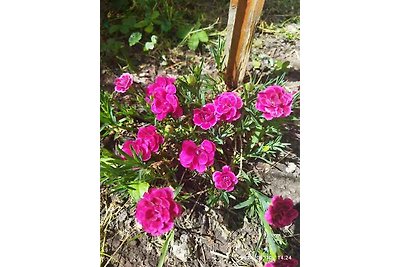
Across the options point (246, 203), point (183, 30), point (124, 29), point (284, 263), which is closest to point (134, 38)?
point (124, 29)

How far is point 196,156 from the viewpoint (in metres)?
1.25

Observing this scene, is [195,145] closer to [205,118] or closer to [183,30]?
[205,118]

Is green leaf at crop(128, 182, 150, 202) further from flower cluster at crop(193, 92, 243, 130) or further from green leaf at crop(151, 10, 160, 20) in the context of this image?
green leaf at crop(151, 10, 160, 20)

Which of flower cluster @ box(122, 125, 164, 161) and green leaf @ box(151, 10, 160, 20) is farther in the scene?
green leaf @ box(151, 10, 160, 20)

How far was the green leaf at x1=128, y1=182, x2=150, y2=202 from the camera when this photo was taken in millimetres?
1246

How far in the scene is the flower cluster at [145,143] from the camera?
125cm

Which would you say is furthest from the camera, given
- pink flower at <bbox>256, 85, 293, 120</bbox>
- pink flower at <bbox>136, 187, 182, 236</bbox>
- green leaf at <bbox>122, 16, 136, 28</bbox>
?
green leaf at <bbox>122, 16, 136, 28</bbox>

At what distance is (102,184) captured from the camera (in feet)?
4.09

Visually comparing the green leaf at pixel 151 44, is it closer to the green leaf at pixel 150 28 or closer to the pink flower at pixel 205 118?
the green leaf at pixel 150 28

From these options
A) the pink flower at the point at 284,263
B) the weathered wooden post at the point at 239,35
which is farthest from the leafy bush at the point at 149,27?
the pink flower at the point at 284,263

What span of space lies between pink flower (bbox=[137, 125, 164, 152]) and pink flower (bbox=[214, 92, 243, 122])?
0.51ft

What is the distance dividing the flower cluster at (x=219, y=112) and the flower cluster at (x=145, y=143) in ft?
0.35

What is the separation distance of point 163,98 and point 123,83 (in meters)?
0.12

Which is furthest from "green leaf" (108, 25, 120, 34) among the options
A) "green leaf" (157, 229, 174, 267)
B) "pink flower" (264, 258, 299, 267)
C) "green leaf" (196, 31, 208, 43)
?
"pink flower" (264, 258, 299, 267)
